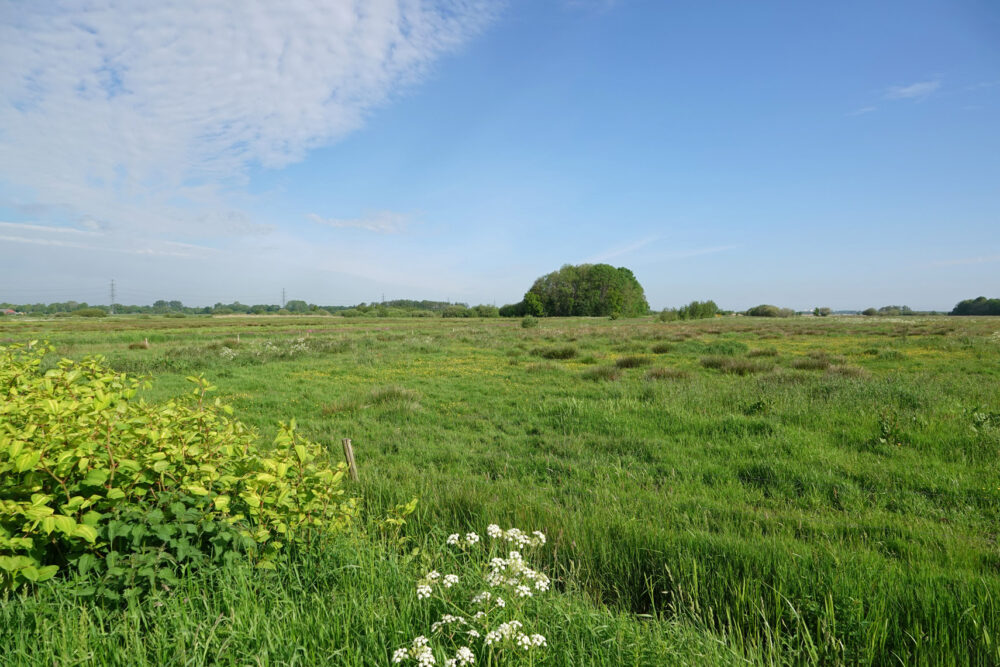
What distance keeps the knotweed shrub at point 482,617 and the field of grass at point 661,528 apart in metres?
0.18

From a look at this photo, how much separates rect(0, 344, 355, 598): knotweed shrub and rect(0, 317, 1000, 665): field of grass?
226 mm

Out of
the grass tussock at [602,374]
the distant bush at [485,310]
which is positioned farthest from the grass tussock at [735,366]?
the distant bush at [485,310]

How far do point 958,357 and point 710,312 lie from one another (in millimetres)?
66823

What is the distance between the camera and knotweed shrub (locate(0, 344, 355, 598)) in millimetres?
2316

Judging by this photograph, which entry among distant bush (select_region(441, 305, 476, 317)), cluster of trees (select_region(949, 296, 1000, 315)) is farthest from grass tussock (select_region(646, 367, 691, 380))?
cluster of trees (select_region(949, 296, 1000, 315))

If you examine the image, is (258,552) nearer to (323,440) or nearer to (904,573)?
(904,573)

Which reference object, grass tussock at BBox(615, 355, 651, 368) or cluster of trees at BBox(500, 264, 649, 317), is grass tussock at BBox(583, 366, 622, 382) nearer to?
grass tussock at BBox(615, 355, 651, 368)

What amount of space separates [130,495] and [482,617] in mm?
2403

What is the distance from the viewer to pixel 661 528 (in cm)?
429

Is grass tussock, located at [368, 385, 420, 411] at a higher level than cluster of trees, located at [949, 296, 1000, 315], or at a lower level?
lower

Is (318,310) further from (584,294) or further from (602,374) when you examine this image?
(602,374)

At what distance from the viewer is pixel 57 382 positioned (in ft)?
11.8

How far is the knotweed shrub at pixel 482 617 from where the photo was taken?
204 centimetres

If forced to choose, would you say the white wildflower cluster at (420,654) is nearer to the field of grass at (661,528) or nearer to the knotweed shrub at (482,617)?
the knotweed shrub at (482,617)
